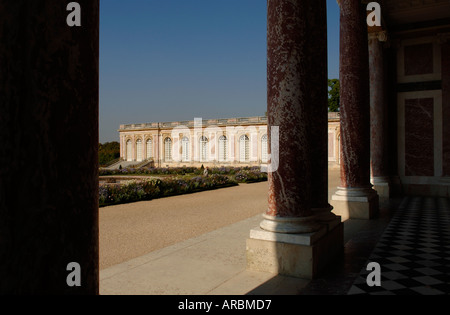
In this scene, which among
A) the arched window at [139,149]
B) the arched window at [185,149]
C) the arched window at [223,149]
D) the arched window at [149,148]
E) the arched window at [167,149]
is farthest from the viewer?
the arched window at [139,149]

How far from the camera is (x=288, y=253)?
12.7 feet

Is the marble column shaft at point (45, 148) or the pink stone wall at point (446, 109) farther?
the pink stone wall at point (446, 109)

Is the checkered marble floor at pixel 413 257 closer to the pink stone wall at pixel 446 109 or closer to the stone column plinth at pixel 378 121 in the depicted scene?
the stone column plinth at pixel 378 121

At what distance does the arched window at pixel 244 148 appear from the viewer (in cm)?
4144

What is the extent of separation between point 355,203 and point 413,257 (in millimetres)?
2827

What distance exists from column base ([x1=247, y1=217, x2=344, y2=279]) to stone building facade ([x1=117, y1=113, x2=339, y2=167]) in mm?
32642

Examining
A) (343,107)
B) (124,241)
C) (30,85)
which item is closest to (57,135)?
(30,85)

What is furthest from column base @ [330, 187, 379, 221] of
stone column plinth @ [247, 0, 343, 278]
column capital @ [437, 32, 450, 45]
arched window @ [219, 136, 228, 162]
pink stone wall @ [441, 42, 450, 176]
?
arched window @ [219, 136, 228, 162]

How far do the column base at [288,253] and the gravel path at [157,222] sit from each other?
1.95 metres

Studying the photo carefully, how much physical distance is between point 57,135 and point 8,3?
1.64 feet

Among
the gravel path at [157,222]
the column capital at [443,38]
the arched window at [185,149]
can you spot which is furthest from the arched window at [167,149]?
the column capital at [443,38]

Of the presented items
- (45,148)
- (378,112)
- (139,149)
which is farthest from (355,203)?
(139,149)
